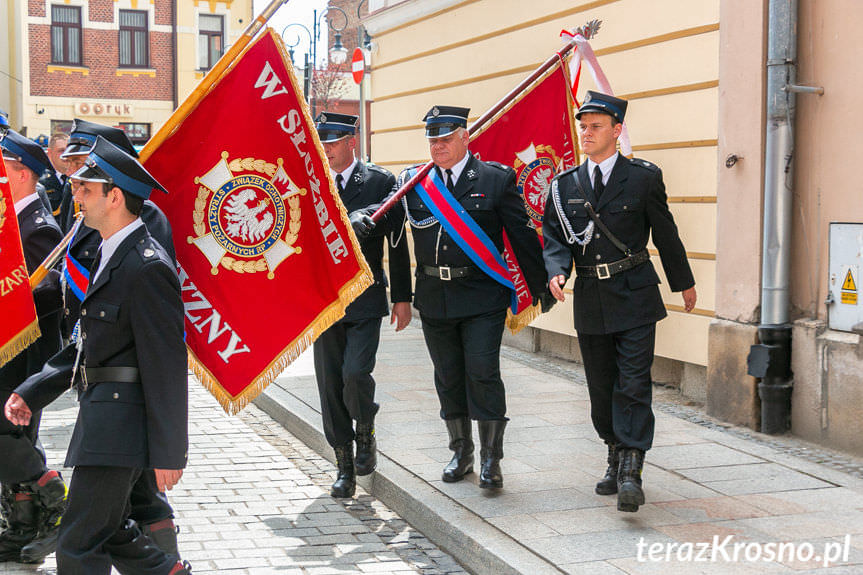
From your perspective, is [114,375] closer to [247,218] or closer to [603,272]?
[247,218]

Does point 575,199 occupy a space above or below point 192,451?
above

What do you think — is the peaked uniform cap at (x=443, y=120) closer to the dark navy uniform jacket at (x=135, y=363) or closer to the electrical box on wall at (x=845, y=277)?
the dark navy uniform jacket at (x=135, y=363)

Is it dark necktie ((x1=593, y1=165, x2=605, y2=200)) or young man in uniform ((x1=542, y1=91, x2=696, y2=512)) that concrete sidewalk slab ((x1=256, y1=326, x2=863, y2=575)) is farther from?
dark necktie ((x1=593, y1=165, x2=605, y2=200))

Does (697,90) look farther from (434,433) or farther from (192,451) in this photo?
(192,451)

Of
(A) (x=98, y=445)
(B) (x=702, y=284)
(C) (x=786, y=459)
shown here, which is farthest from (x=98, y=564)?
(B) (x=702, y=284)

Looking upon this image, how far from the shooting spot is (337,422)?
6.11 m

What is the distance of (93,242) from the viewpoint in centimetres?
425

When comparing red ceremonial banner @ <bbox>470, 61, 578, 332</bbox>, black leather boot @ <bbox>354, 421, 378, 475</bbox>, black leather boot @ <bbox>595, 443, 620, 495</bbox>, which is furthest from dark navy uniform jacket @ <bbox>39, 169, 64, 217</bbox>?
black leather boot @ <bbox>595, 443, 620, 495</bbox>

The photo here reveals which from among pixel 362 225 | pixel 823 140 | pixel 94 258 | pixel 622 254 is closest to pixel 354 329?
pixel 362 225

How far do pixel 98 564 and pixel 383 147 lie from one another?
431 inches

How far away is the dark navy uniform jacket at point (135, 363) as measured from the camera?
3576mm

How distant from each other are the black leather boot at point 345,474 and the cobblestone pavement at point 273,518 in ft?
0.18

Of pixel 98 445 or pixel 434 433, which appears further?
pixel 434 433

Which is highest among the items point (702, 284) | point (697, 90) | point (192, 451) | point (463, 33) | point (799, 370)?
point (463, 33)
